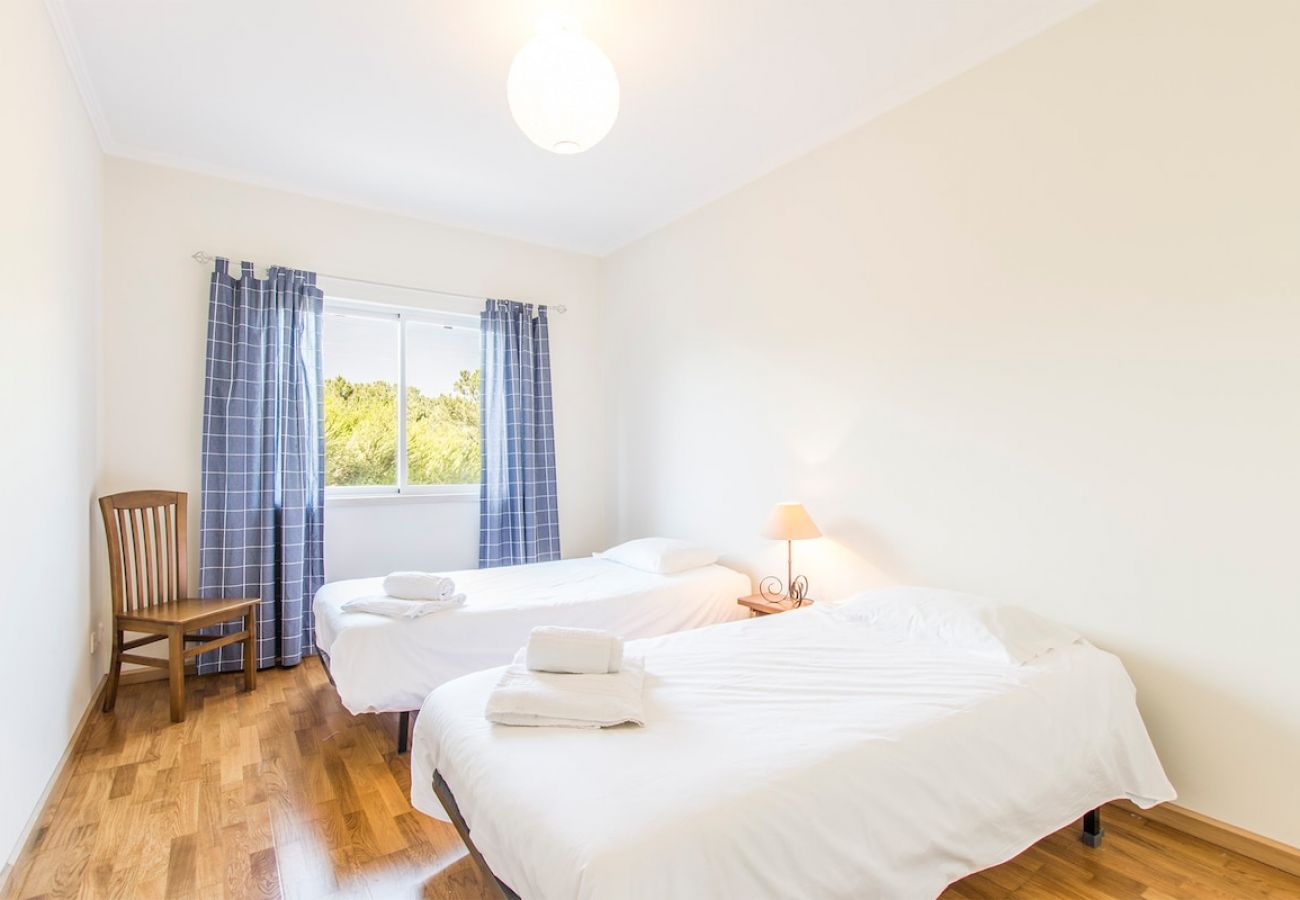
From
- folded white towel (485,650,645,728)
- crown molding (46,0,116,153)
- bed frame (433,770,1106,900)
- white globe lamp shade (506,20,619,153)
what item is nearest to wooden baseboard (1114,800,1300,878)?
bed frame (433,770,1106,900)

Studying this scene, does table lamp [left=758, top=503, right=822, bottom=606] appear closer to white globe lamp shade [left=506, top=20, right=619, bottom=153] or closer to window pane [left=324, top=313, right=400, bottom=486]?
Answer: white globe lamp shade [left=506, top=20, right=619, bottom=153]

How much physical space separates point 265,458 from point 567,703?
2805 millimetres

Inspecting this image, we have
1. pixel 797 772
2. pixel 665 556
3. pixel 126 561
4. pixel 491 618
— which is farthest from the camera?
pixel 665 556

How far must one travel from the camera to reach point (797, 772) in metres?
1.35

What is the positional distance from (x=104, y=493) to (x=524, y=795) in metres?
3.19

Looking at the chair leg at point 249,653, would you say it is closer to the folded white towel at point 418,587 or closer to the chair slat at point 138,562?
the chair slat at point 138,562

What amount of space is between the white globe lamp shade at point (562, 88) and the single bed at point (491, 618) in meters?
1.97

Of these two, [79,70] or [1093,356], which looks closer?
[1093,356]

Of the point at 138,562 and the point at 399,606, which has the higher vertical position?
the point at 138,562

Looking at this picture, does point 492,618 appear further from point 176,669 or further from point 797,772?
point 797,772

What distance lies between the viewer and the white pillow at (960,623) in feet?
6.70

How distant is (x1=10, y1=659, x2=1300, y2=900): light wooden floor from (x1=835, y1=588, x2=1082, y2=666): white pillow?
60 centimetres

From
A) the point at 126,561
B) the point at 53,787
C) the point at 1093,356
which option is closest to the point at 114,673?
the point at 126,561

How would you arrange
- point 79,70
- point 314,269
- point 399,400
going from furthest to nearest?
point 399,400 < point 314,269 < point 79,70
